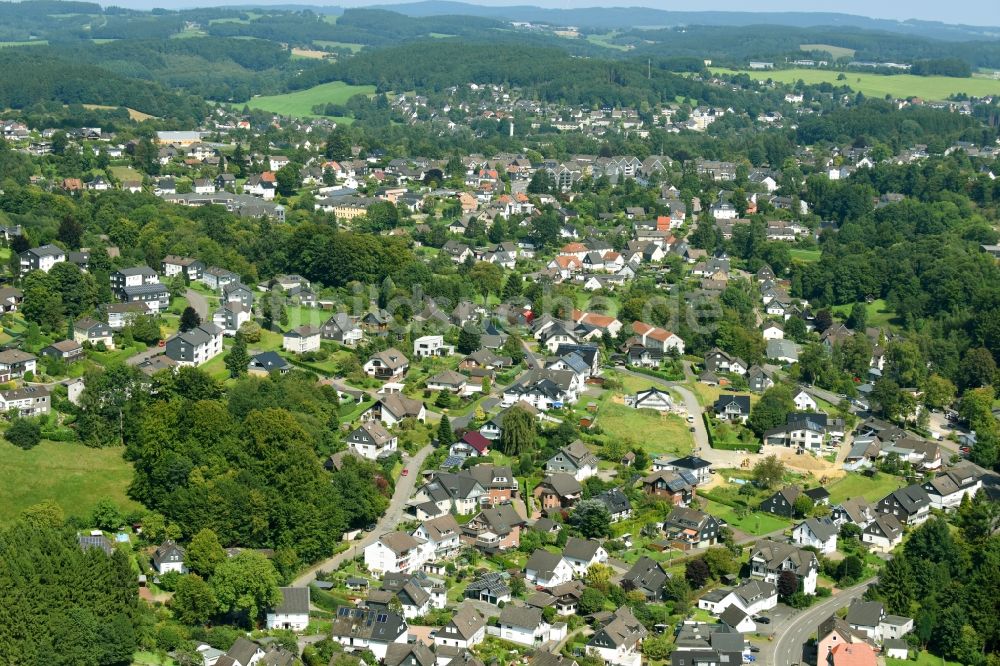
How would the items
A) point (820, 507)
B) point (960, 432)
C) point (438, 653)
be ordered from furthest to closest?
point (960, 432)
point (820, 507)
point (438, 653)

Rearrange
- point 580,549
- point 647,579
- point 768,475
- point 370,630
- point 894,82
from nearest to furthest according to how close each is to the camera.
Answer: point 370,630, point 647,579, point 580,549, point 768,475, point 894,82

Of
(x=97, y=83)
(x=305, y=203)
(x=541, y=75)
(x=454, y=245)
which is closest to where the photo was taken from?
(x=454, y=245)

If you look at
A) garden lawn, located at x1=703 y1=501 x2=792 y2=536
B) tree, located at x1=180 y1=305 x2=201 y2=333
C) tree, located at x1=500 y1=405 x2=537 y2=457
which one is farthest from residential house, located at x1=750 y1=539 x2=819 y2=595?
tree, located at x1=180 y1=305 x2=201 y2=333

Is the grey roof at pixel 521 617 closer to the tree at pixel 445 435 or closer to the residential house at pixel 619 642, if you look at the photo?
the residential house at pixel 619 642

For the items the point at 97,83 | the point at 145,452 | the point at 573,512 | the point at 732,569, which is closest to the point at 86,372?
the point at 145,452

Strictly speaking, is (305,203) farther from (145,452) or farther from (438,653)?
(438,653)

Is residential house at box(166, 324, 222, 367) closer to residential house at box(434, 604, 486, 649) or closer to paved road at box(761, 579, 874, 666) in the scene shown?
residential house at box(434, 604, 486, 649)

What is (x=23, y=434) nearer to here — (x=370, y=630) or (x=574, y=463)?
(x=370, y=630)

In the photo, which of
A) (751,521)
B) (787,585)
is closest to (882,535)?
(751,521)
